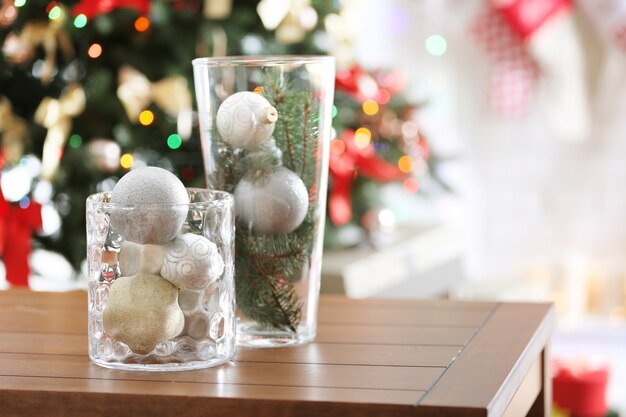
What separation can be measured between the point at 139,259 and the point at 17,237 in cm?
155

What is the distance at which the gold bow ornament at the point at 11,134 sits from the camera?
2543 mm

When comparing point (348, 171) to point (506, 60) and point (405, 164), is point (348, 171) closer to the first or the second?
point (405, 164)

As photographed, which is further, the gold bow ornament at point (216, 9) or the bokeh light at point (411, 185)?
the bokeh light at point (411, 185)

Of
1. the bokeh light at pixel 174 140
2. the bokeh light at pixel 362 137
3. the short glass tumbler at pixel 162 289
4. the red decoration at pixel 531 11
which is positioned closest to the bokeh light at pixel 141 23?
the bokeh light at pixel 174 140

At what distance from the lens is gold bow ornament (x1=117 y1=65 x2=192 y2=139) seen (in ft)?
8.00

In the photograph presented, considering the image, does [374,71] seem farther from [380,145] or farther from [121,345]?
[121,345]

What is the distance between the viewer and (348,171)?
2869 millimetres

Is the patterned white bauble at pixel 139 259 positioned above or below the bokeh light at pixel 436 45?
below

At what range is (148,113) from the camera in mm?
2533

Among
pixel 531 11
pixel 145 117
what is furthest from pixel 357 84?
pixel 531 11

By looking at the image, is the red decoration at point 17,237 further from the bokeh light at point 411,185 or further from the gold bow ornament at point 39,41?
the bokeh light at point 411,185

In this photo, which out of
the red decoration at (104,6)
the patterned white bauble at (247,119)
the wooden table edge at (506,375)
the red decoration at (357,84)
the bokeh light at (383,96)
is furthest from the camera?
the bokeh light at (383,96)

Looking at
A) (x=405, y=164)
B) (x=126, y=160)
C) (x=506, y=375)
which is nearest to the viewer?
(x=506, y=375)

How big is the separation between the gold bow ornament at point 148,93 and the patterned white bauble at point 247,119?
1378 millimetres
